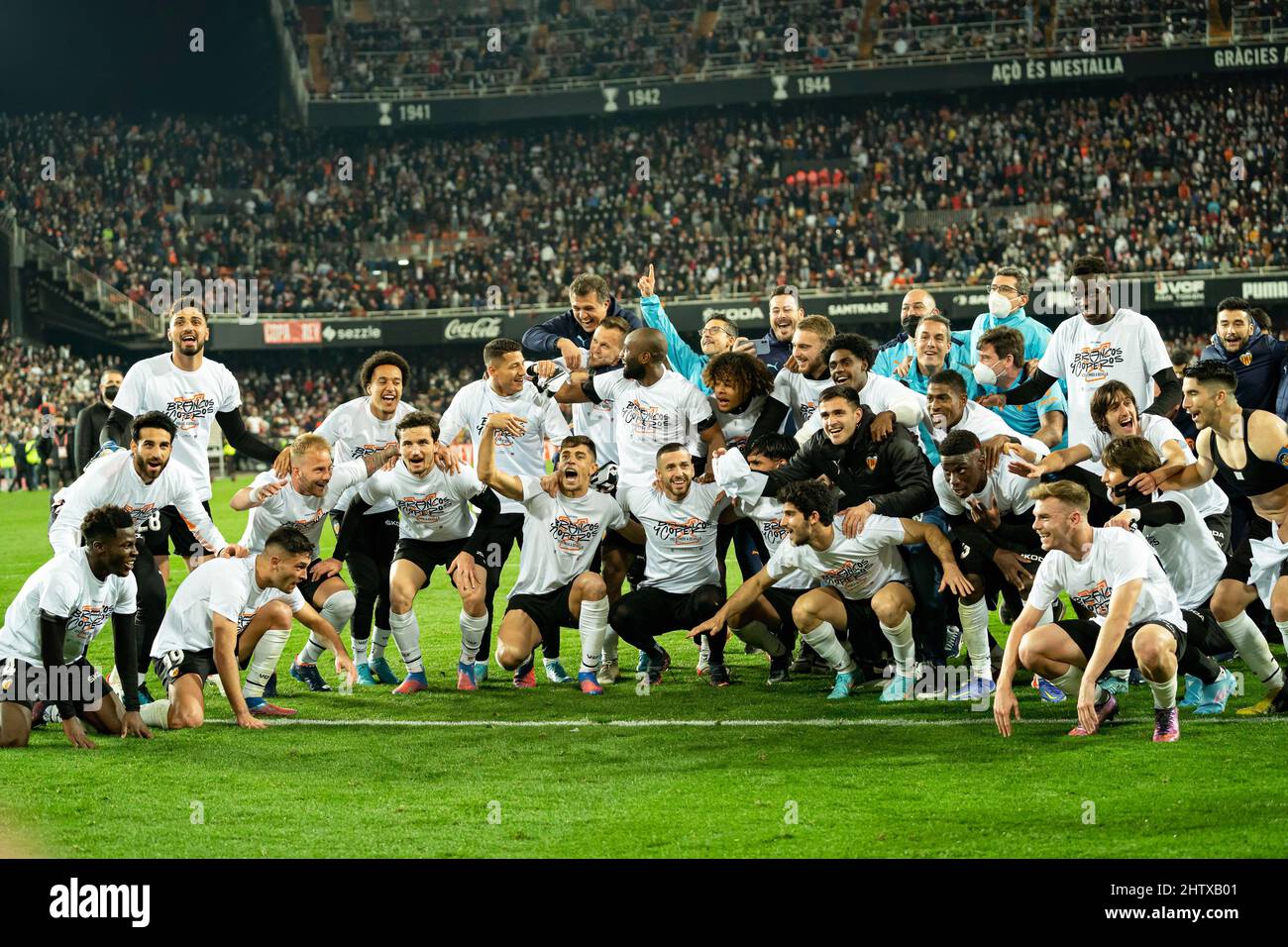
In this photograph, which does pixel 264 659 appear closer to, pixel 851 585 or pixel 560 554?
pixel 560 554

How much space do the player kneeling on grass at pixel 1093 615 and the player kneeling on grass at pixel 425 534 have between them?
3.39 metres

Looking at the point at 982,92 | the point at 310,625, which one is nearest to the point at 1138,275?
the point at 982,92

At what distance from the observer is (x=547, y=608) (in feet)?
29.2

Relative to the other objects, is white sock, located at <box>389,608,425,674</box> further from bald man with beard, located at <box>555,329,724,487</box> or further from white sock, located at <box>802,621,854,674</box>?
white sock, located at <box>802,621,854,674</box>

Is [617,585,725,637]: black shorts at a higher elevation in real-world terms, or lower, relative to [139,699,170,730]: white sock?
higher

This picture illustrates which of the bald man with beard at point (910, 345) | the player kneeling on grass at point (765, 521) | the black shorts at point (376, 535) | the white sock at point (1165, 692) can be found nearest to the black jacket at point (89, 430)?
the black shorts at point (376, 535)

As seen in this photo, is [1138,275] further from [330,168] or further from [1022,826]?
[1022,826]

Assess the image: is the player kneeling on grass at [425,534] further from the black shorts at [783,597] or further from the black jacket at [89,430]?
the black jacket at [89,430]

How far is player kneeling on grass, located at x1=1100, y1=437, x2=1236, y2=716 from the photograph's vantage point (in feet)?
23.9

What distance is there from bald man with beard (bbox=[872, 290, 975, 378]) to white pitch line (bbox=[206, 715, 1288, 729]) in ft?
10.3

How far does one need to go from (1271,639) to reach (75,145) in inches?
1631

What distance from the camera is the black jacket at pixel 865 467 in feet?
27.1

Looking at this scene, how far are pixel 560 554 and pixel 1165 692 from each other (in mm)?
3748

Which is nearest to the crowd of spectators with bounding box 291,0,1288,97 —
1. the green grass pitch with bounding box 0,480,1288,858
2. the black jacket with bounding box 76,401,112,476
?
the black jacket with bounding box 76,401,112,476
